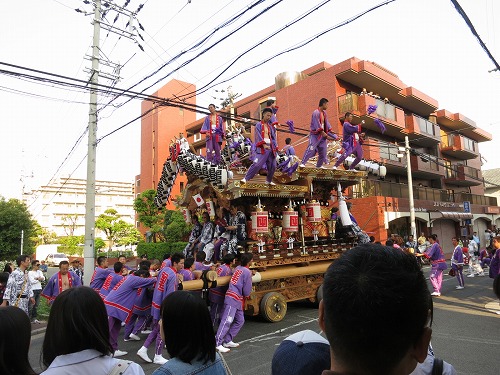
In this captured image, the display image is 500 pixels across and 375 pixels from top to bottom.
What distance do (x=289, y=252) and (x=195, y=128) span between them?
2982 centimetres

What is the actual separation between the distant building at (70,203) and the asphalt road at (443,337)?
55.0 metres

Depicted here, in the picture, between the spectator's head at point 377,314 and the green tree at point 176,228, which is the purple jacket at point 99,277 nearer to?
the spectator's head at point 377,314

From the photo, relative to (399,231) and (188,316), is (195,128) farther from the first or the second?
(188,316)

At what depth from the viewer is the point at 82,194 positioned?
242 ft

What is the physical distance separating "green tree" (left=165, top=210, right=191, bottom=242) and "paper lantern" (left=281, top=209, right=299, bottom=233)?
1955 cm

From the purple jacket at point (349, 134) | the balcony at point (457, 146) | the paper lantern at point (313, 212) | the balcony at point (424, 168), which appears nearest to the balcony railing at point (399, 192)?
the balcony at point (424, 168)

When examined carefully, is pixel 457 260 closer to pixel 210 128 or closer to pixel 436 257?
pixel 436 257

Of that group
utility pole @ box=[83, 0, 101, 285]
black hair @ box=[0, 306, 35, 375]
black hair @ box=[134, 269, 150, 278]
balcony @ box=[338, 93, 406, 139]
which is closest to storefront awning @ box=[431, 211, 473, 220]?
balcony @ box=[338, 93, 406, 139]

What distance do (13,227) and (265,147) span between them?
25.0 m

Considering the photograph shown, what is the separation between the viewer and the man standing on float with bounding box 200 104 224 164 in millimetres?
10258

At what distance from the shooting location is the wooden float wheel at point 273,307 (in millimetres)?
8492

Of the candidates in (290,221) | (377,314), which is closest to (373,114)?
(290,221)

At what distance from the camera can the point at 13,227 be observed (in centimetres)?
2694

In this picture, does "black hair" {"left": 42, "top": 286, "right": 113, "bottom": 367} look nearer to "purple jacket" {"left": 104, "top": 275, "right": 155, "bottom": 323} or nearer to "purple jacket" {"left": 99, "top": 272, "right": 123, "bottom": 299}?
"purple jacket" {"left": 104, "top": 275, "right": 155, "bottom": 323}
